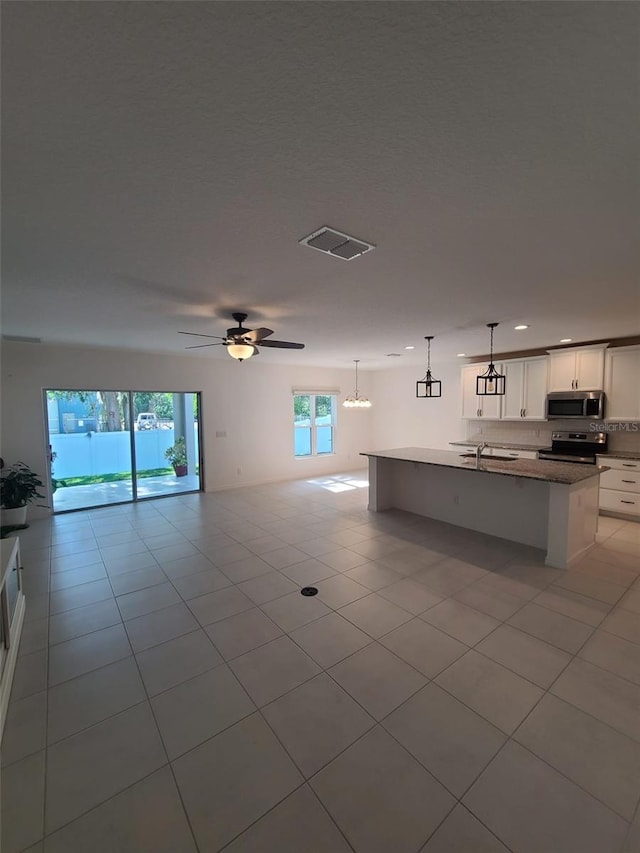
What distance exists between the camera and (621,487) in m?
5.12

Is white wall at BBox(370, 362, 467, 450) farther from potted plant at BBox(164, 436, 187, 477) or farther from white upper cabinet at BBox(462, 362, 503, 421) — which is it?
potted plant at BBox(164, 436, 187, 477)

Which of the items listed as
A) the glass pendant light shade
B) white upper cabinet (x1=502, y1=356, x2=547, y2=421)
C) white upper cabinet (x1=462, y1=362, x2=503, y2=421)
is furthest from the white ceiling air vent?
white upper cabinet (x1=462, y1=362, x2=503, y2=421)

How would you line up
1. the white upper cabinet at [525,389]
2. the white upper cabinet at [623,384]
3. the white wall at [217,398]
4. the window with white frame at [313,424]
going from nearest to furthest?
the white upper cabinet at [623,384] < the white wall at [217,398] < the white upper cabinet at [525,389] < the window with white frame at [313,424]

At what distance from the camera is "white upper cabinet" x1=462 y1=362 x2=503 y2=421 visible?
6.66 metres

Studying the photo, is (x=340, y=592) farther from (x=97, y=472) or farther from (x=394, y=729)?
(x=97, y=472)

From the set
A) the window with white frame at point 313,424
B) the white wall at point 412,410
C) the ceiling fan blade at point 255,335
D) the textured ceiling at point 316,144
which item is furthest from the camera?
the window with white frame at point 313,424

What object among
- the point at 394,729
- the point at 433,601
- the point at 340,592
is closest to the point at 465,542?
the point at 433,601

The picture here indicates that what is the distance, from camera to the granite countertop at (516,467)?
3719mm

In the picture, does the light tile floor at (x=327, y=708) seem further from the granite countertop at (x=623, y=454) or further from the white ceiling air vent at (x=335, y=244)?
the white ceiling air vent at (x=335, y=244)

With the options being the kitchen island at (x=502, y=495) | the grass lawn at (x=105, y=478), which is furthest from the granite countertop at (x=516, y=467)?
the grass lawn at (x=105, y=478)

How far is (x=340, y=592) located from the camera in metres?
3.19

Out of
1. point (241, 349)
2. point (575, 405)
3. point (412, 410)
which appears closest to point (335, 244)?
point (241, 349)

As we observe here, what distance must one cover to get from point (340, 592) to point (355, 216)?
9.49 ft

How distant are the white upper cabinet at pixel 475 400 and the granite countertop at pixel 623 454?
172cm
